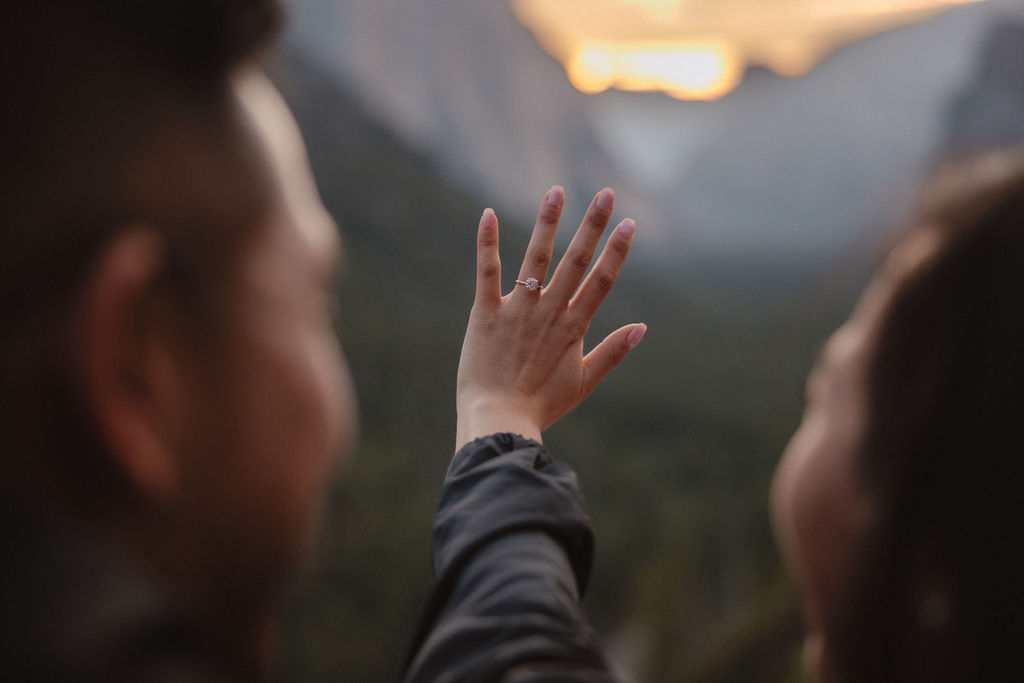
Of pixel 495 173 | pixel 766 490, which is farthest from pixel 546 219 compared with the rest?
pixel 495 173

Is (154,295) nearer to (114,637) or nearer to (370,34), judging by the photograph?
(114,637)

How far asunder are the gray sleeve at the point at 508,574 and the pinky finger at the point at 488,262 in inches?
5.5

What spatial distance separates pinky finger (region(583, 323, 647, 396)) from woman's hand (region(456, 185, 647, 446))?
0.08ft

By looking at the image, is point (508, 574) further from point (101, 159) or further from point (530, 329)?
point (101, 159)

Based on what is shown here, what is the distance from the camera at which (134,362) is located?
0.29m

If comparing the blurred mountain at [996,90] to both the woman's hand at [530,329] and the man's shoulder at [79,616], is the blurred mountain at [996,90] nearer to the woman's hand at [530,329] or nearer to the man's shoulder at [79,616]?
the woman's hand at [530,329]

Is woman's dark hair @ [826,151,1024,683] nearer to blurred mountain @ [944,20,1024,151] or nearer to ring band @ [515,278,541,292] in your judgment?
ring band @ [515,278,541,292]

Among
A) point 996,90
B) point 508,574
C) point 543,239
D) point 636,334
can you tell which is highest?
point 996,90

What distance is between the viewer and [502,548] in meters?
0.53

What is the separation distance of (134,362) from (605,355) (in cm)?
49

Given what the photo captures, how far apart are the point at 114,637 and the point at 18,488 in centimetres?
8

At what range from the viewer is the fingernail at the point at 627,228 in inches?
25.6

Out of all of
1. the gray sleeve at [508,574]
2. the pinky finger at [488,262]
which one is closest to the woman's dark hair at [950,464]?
the gray sleeve at [508,574]

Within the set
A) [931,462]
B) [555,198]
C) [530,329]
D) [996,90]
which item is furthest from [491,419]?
[996,90]
